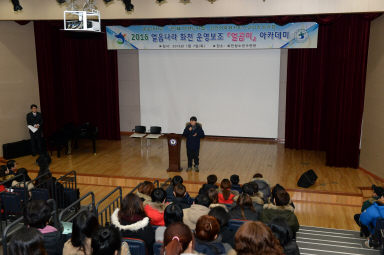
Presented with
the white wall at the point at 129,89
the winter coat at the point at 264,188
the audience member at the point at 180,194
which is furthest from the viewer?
the white wall at the point at 129,89

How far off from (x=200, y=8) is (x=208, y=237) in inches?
226

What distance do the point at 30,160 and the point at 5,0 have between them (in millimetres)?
3686

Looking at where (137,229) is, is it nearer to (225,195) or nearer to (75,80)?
(225,195)

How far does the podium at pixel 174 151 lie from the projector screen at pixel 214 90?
3.00 m

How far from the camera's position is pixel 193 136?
745 cm

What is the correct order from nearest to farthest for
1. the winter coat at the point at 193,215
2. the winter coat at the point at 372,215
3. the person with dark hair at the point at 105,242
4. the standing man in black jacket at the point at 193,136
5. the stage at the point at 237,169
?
the person with dark hair at the point at 105,242
the winter coat at the point at 193,215
the winter coat at the point at 372,215
the stage at the point at 237,169
the standing man in black jacket at the point at 193,136

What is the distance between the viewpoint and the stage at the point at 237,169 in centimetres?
656

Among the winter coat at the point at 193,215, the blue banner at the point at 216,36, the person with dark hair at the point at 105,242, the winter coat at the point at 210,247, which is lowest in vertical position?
the winter coat at the point at 193,215

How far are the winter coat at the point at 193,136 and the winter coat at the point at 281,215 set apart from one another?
3760 millimetres

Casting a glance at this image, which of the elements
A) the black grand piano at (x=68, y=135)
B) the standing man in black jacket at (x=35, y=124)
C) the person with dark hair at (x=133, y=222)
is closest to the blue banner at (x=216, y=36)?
the black grand piano at (x=68, y=135)

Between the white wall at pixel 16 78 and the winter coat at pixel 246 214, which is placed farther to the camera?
the white wall at pixel 16 78

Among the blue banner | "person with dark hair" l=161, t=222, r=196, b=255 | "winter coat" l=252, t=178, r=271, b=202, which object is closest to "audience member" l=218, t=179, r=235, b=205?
"winter coat" l=252, t=178, r=271, b=202

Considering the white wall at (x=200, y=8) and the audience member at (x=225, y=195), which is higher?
the white wall at (x=200, y=8)

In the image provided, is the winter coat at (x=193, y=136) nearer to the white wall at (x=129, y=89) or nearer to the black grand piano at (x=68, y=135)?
the black grand piano at (x=68, y=135)
